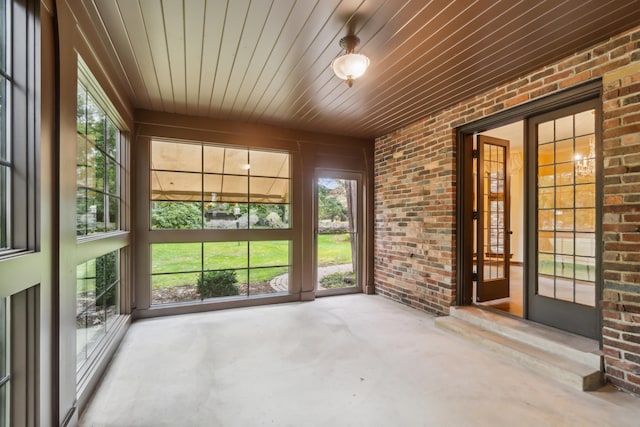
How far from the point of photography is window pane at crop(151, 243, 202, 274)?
3988 mm

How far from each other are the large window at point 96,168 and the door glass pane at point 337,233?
2811 millimetres

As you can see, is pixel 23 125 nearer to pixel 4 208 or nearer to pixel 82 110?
pixel 4 208

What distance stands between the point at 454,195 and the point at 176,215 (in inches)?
147

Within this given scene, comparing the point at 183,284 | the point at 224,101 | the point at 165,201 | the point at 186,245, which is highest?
the point at 224,101

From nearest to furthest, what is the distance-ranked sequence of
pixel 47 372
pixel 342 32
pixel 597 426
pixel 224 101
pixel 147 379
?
pixel 47 372 → pixel 597 426 → pixel 342 32 → pixel 147 379 → pixel 224 101

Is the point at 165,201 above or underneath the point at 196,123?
underneath

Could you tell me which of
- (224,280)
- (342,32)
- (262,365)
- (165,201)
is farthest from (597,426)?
Result: (165,201)

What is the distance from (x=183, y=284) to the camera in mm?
4117

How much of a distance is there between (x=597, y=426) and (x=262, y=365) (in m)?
2.37

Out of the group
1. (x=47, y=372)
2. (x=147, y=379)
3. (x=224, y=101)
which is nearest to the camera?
(x=47, y=372)

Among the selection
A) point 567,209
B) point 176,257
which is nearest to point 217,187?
point 176,257

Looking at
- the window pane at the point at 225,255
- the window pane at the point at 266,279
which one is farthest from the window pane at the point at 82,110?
the window pane at the point at 266,279

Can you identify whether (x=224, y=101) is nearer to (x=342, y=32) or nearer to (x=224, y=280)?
(x=342, y=32)

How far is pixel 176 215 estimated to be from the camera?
409cm
